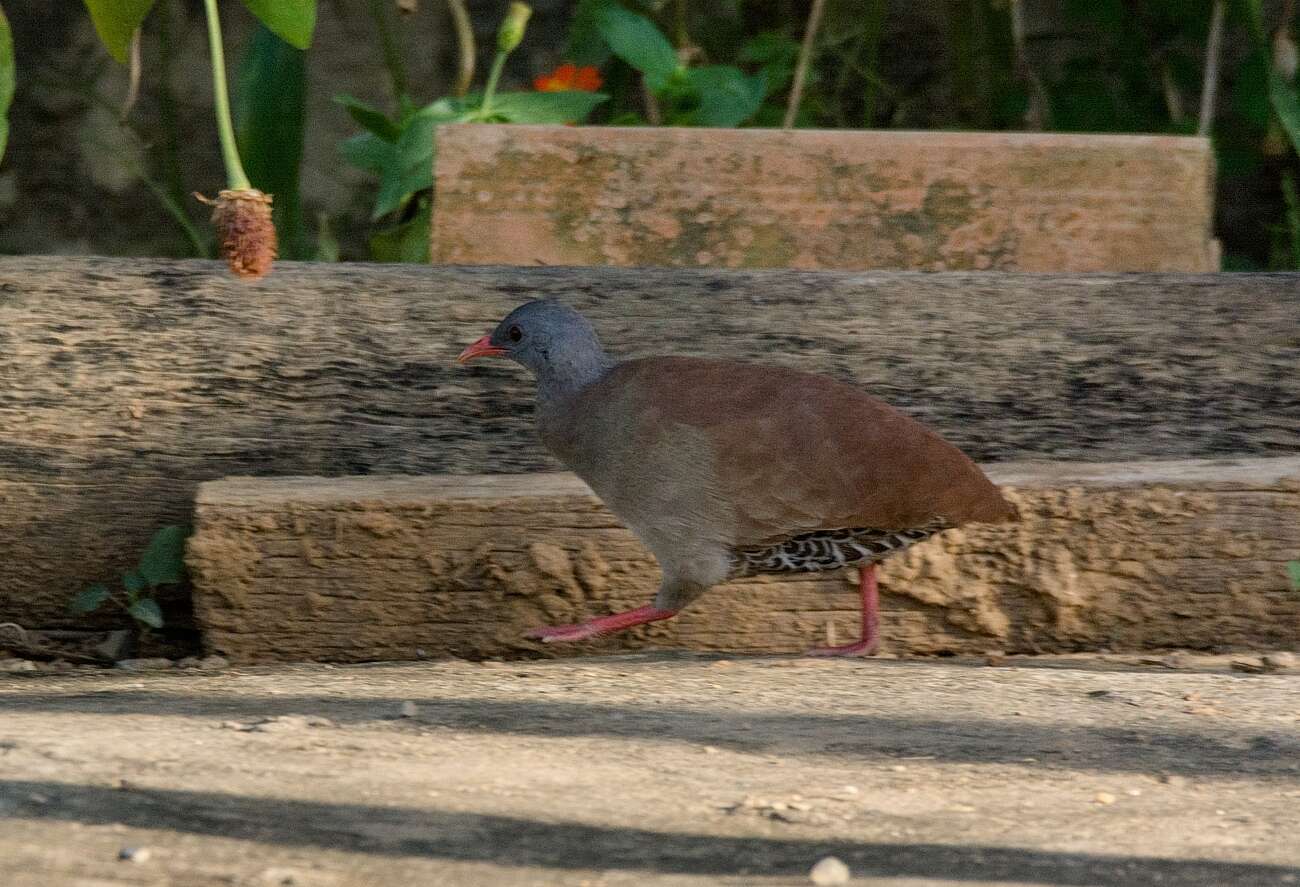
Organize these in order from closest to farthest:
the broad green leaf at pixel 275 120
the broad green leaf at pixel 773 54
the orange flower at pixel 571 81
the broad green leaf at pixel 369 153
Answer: the broad green leaf at pixel 369 153, the broad green leaf at pixel 275 120, the orange flower at pixel 571 81, the broad green leaf at pixel 773 54

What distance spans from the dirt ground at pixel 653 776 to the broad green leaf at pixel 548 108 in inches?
83.3

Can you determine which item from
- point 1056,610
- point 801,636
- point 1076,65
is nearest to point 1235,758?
point 1056,610

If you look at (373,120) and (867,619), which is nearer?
(867,619)

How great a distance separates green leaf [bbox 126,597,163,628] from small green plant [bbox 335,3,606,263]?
1.52 metres

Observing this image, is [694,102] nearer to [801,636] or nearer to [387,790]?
[801,636]

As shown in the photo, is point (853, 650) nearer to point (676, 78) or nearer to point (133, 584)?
point (133, 584)

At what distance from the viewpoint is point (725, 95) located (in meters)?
5.08

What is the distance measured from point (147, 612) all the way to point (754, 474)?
127 cm

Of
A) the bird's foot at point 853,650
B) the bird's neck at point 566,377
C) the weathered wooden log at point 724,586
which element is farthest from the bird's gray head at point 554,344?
the bird's foot at point 853,650

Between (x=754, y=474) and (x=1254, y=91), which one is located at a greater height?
(x=1254, y=91)

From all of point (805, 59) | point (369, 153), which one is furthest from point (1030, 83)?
point (369, 153)

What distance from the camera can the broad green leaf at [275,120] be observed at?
4.97m

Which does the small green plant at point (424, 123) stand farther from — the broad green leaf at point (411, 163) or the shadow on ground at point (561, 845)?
the shadow on ground at point (561, 845)

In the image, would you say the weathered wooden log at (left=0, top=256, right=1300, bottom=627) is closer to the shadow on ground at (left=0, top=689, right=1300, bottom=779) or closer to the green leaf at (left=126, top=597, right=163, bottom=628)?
the green leaf at (left=126, top=597, right=163, bottom=628)
